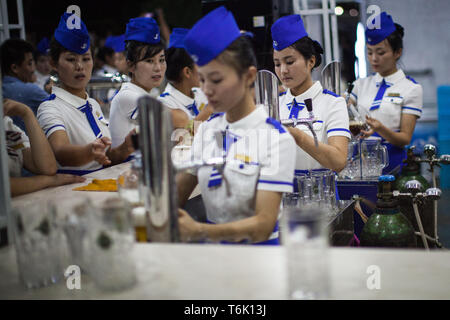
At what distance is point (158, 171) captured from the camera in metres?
1.13

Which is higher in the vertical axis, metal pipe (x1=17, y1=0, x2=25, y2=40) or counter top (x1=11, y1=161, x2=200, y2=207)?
metal pipe (x1=17, y1=0, x2=25, y2=40)

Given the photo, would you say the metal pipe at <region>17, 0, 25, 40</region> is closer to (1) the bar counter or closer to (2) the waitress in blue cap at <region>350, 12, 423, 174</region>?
(2) the waitress in blue cap at <region>350, 12, 423, 174</region>

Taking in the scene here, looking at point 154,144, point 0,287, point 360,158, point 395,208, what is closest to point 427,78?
point 360,158

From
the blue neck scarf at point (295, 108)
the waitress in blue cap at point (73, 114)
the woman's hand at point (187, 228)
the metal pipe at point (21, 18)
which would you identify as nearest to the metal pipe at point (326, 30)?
the blue neck scarf at point (295, 108)

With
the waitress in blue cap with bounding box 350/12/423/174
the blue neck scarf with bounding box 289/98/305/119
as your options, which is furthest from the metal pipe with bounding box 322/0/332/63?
the blue neck scarf with bounding box 289/98/305/119

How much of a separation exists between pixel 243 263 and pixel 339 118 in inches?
57.7

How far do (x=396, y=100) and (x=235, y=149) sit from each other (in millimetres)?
2396

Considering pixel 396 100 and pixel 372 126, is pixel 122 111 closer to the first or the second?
pixel 372 126

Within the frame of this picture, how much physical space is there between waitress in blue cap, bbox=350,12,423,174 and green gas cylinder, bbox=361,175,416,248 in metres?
1.05

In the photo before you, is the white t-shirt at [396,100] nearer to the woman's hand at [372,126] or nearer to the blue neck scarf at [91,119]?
the woman's hand at [372,126]

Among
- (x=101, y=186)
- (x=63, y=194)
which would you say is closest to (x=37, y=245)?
(x=63, y=194)

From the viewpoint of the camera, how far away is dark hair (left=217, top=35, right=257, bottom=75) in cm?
137

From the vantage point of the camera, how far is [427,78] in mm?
4789

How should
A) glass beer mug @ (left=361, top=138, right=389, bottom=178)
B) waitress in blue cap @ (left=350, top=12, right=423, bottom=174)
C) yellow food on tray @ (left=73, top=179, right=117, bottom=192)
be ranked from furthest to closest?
waitress in blue cap @ (left=350, top=12, right=423, bottom=174) < glass beer mug @ (left=361, top=138, right=389, bottom=178) < yellow food on tray @ (left=73, top=179, right=117, bottom=192)
